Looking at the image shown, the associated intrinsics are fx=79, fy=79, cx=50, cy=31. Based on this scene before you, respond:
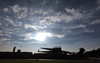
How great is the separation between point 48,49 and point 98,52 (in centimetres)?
5618

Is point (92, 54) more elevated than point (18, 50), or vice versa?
point (18, 50)

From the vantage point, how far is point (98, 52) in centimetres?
8712

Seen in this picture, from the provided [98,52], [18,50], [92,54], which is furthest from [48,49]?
[98,52]

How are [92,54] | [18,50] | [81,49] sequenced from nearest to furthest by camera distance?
[18,50]
[81,49]
[92,54]

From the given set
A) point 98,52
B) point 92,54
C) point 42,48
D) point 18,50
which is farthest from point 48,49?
point 98,52

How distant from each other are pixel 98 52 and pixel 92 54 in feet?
23.0

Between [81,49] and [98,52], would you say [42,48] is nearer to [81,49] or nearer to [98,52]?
[81,49]

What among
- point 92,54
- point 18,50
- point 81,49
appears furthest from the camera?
point 92,54

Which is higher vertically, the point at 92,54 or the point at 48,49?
the point at 48,49

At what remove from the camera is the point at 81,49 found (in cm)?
7788

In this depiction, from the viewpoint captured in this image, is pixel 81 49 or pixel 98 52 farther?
pixel 98 52

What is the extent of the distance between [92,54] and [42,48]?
55961mm

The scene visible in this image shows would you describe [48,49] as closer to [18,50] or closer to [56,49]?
[56,49]

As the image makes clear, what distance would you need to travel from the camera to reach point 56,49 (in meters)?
73.2
